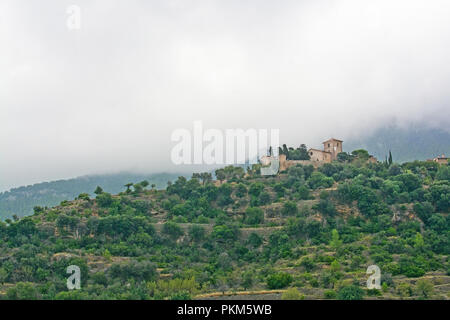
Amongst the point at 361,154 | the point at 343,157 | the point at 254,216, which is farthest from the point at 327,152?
the point at 254,216

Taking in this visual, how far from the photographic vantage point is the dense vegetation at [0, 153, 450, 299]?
3444cm

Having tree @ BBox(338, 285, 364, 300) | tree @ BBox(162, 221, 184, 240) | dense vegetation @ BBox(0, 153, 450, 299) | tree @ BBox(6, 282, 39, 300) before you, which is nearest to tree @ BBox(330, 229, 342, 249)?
dense vegetation @ BBox(0, 153, 450, 299)

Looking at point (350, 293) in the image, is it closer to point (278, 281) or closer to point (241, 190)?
point (278, 281)

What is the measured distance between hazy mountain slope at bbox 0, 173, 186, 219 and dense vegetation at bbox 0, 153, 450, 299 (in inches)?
1494

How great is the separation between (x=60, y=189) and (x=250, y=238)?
64505 millimetres

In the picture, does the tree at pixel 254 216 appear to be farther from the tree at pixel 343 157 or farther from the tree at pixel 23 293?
the tree at pixel 23 293

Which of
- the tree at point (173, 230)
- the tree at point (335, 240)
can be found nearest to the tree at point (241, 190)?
the tree at point (173, 230)

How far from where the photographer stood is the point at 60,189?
335 ft

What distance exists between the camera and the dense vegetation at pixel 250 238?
34438 mm

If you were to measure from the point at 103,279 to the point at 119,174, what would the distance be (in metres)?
66.1

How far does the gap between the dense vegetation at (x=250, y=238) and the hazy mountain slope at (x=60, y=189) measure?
124 ft

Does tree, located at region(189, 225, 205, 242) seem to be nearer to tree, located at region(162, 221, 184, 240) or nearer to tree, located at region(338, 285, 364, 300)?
tree, located at region(162, 221, 184, 240)
